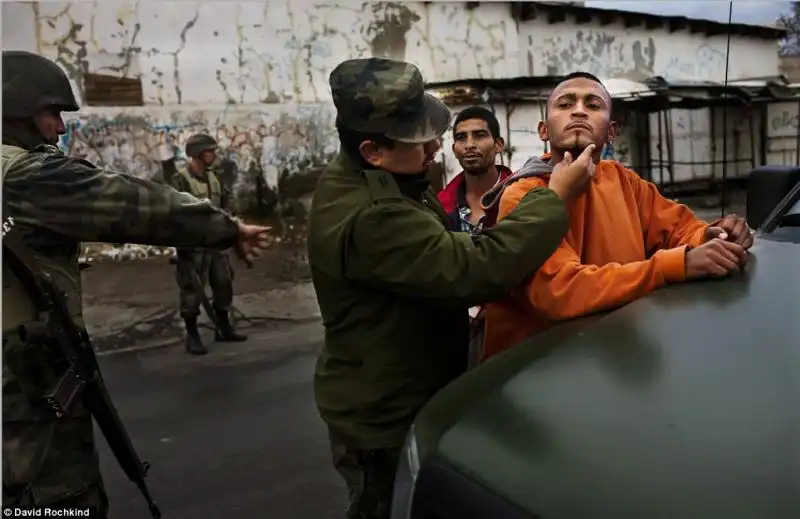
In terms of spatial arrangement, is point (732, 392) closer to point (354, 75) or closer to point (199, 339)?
point (354, 75)

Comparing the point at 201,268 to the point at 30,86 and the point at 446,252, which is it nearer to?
the point at 30,86

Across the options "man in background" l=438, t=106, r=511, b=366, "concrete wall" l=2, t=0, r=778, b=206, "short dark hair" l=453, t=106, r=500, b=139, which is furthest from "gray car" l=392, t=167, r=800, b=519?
"concrete wall" l=2, t=0, r=778, b=206

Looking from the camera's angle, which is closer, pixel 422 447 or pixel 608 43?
pixel 422 447

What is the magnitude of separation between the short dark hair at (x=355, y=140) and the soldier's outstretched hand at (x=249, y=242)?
389mm

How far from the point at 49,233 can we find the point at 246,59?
21.1ft

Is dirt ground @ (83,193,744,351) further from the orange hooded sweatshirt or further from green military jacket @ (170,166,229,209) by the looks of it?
the orange hooded sweatshirt

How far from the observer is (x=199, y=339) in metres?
6.47

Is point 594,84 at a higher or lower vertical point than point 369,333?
higher

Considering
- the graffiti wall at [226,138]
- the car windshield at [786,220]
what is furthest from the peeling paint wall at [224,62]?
the car windshield at [786,220]

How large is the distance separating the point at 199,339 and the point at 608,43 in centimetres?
884

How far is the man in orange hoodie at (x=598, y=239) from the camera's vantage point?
1.76 m

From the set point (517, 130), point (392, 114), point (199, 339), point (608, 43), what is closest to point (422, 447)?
point (392, 114)

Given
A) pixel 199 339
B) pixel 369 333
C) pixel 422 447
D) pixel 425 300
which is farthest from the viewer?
pixel 199 339

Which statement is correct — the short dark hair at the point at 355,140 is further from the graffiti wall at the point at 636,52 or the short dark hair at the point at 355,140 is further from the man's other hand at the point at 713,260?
the graffiti wall at the point at 636,52
